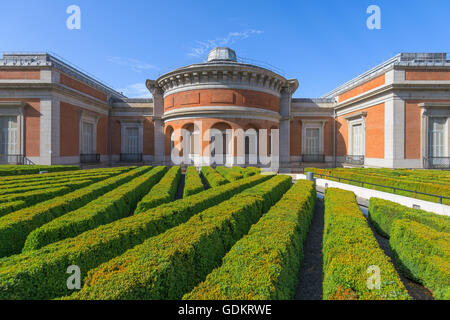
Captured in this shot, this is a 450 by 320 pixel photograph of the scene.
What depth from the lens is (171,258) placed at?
300 centimetres

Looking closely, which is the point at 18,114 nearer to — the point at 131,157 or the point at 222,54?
the point at 131,157

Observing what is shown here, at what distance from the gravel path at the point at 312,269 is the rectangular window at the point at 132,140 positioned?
22.8 metres

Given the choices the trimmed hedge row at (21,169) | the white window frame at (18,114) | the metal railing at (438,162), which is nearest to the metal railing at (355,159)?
the metal railing at (438,162)

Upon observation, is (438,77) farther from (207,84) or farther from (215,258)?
(215,258)

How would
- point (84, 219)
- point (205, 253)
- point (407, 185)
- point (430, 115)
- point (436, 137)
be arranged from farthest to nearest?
point (436, 137) < point (430, 115) < point (407, 185) < point (84, 219) < point (205, 253)

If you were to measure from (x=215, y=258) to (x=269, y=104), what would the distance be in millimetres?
18928

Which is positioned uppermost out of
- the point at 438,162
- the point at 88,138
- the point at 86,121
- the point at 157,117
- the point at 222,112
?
the point at 157,117

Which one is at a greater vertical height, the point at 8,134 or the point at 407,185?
the point at 8,134

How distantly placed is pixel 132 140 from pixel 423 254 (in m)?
25.9

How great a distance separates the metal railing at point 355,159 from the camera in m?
19.9

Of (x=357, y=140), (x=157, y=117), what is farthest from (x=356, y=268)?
(x=157, y=117)

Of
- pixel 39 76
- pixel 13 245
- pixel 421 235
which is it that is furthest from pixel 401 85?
pixel 39 76

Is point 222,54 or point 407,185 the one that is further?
point 222,54

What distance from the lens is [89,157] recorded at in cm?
2112
